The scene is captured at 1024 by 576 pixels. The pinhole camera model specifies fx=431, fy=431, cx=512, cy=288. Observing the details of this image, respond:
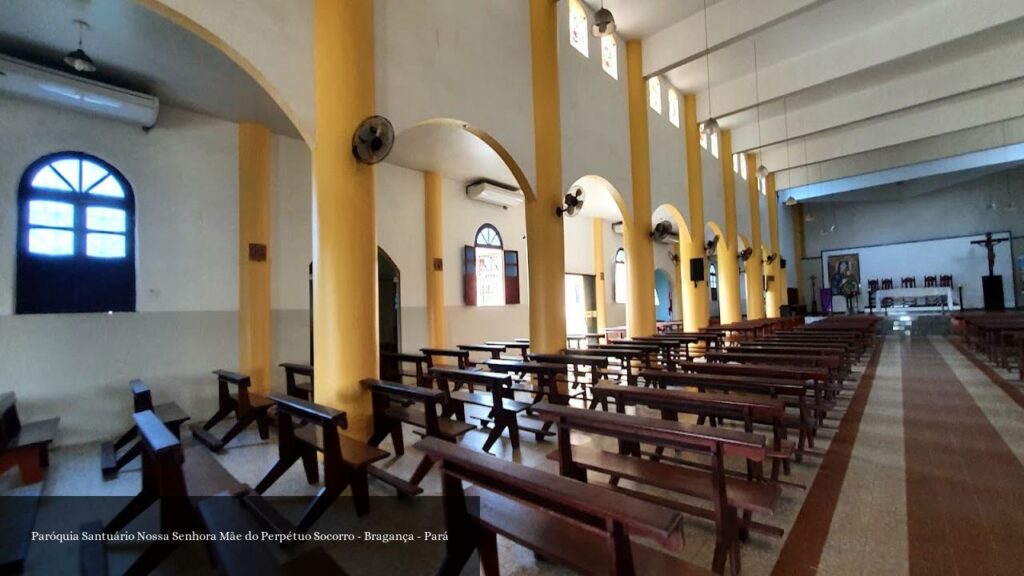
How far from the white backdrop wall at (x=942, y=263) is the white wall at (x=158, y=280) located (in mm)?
21338

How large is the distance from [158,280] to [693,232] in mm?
9229

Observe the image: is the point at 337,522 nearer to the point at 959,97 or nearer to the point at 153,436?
the point at 153,436

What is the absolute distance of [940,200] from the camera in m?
16.8

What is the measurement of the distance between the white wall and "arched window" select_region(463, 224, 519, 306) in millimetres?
3060

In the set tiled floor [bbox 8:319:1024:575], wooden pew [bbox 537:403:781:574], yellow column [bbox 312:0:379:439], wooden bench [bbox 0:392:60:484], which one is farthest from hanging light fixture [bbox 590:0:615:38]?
wooden bench [bbox 0:392:60:484]

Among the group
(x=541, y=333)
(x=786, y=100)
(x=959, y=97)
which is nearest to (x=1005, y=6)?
(x=786, y=100)

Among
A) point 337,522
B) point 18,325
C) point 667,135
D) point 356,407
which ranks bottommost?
point 337,522

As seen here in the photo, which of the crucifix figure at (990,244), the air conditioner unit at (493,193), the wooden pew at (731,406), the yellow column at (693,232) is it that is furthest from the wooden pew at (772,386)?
the crucifix figure at (990,244)

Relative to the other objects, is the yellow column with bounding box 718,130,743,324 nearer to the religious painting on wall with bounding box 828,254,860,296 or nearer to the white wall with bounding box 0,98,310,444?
the white wall with bounding box 0,98,310,444

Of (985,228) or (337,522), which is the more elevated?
(985,228)

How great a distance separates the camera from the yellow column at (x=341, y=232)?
339cm

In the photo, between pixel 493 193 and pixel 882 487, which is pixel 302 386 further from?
pixel 882 487

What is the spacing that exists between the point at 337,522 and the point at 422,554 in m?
0.64

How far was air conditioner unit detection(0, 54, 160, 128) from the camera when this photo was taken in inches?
139
